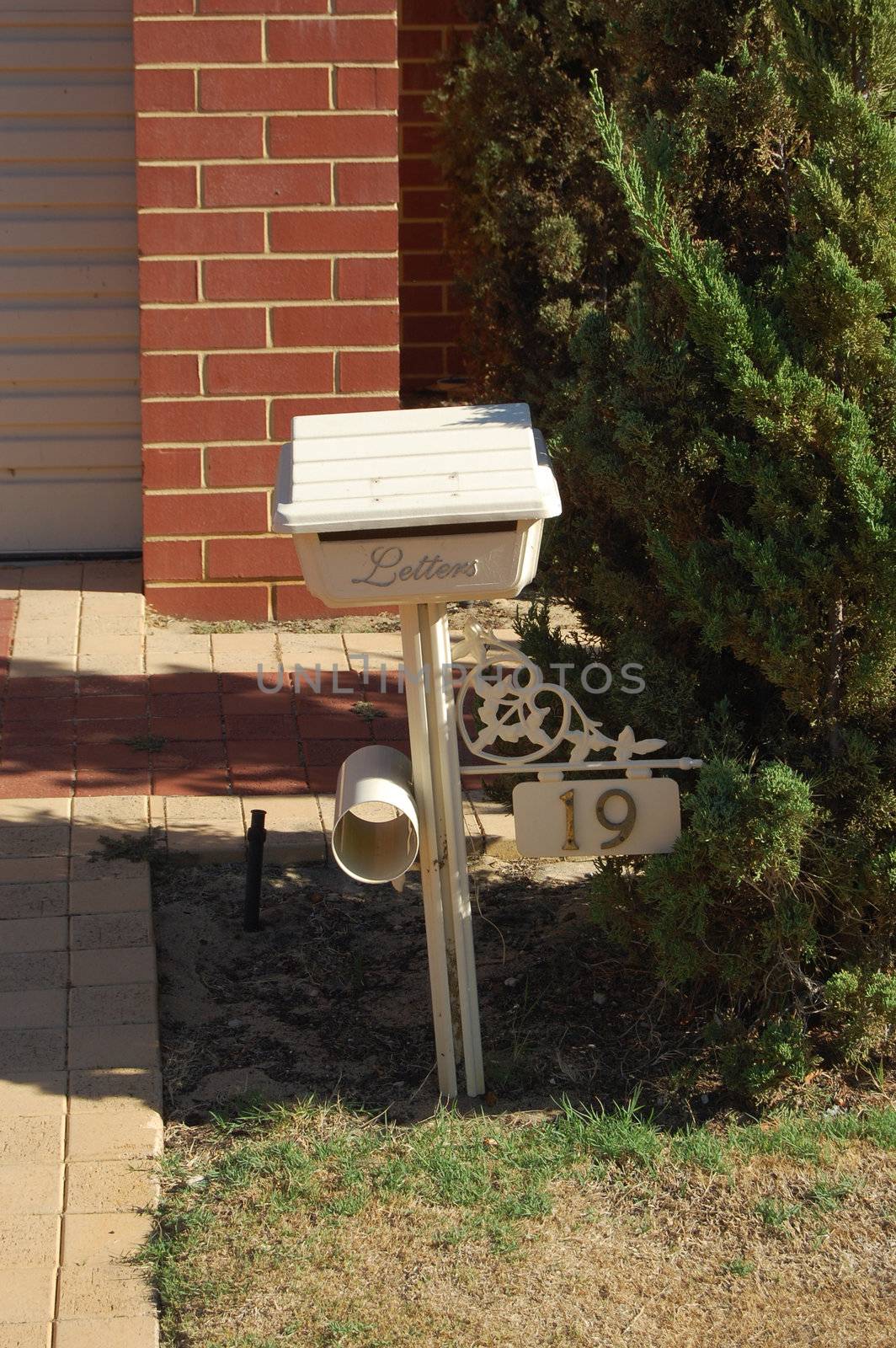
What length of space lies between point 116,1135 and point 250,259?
390 cm

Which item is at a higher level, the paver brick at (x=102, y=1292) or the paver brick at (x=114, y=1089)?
the paver brick at (x=102, y=1292)

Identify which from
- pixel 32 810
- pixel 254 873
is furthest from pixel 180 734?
pixel 254 873

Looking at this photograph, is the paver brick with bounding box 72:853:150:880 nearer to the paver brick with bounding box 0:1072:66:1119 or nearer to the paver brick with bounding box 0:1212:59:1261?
the paver brick with bounding box 0:1072:66:1119

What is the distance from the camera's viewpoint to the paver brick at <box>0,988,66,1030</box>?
3555 millimetres

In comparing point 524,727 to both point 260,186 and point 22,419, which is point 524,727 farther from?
point 22,419

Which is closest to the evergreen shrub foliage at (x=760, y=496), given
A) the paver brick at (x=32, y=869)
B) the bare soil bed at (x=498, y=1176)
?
the bare soil bed at (x=498, y=1176)

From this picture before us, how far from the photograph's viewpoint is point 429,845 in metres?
3.18

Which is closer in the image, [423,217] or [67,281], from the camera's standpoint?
[67,281]

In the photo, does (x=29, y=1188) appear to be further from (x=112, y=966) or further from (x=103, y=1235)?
(x=112, y=966)

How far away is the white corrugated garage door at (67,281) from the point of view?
6.61 meters

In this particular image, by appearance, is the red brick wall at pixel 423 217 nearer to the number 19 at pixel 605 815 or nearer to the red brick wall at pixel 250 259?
the red brick wall at pixel 250 259

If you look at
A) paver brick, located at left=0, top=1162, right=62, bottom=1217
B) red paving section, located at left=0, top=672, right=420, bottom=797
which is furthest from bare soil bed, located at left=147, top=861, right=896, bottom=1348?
red paving section, located at left=0, top=672, right=420, bottom=797

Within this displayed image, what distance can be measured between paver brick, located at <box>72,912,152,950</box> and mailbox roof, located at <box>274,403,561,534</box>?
1.49 m

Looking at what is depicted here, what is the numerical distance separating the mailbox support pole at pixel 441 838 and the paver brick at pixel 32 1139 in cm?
80
